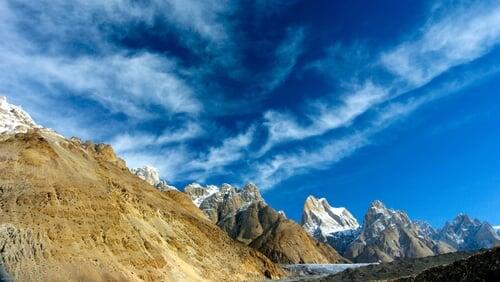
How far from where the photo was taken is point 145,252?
73188 mm

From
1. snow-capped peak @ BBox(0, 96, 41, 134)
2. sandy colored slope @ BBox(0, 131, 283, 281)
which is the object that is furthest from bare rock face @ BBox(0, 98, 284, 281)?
snow-capped peak @ BBox(0, 96, 41, 134)

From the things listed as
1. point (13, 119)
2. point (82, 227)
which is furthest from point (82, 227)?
point (13, 119)

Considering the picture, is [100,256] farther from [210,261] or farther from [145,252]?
[210,261]

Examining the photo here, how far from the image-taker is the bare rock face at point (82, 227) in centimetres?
5688

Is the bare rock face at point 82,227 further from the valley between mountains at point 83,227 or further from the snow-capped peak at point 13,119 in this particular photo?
the snow-capped peak at point 13,119

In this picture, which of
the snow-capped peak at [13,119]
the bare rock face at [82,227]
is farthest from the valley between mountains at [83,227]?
the snow-capped peak at [13,119]

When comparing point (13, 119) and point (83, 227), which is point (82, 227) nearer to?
point (83, 227)

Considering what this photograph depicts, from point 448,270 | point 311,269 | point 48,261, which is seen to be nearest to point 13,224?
point 48,261

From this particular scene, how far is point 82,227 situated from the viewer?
66.8m

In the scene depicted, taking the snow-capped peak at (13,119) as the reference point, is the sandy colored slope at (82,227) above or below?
below

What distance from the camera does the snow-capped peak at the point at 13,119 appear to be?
→ 358 feet

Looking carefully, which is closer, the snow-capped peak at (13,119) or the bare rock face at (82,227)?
the bare rock face at (82,227)

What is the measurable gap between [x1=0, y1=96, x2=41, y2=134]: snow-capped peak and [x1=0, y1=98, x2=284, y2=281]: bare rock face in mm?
23408

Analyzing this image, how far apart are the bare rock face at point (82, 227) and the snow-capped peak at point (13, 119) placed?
2341 cm
